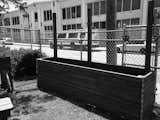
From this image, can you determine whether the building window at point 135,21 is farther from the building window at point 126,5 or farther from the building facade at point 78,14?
the building window at point 126,5

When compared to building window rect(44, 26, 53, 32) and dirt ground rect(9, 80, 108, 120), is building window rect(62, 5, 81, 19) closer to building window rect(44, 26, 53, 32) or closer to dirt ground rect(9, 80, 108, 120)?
building window rect(44, 26, 53, 32)

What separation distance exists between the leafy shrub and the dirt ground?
1822 millimetres

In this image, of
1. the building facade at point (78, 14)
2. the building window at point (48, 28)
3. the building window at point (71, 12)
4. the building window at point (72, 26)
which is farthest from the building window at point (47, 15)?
the building window at point (72, 26)

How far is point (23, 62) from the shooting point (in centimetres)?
610

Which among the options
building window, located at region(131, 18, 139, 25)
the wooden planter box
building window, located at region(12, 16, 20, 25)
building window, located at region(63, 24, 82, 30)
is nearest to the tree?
the wooden planter box

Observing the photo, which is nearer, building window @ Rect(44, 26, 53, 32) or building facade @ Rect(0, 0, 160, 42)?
building facade @ Rect(0, 0, 160, 42)

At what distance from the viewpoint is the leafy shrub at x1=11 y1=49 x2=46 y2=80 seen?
6.03 metres

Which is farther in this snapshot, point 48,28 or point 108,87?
point 48,28

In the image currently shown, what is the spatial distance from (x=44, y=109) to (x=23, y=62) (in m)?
3.16

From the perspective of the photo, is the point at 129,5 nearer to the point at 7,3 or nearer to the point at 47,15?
the point at 47,15

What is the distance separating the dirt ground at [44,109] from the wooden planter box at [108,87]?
0.25 meters

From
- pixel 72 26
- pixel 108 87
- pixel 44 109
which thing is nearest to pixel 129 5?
pixel 72 26

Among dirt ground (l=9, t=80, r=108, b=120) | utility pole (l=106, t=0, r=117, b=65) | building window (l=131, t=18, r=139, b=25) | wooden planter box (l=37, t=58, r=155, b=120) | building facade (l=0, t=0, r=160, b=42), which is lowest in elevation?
dirt ground (l=9, t=80, r=108, b=120)

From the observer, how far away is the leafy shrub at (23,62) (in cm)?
603
